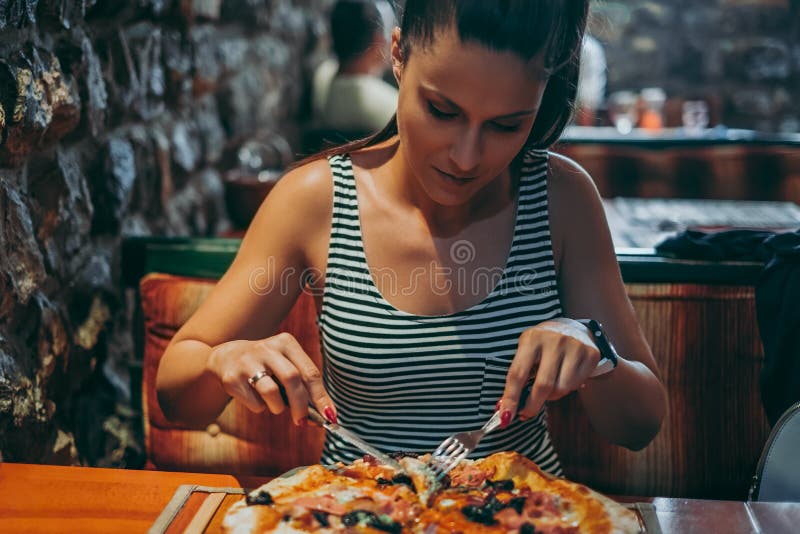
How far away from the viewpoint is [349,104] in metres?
3.50

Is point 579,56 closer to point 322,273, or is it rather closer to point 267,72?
point 322,273

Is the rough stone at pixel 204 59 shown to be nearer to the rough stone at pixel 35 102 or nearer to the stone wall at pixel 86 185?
the stone wall at pixel 86 185

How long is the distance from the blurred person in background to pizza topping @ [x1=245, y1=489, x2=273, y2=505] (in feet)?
8.90

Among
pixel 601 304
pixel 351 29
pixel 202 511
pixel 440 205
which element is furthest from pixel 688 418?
pixel 351 29

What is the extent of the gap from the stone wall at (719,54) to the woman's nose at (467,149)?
14.6 feet

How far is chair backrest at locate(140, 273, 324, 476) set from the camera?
1.55 m

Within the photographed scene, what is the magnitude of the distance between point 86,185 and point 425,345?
0.78 m

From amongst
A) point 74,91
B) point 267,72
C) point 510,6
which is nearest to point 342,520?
point 510,6

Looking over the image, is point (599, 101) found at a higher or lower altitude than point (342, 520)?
higher

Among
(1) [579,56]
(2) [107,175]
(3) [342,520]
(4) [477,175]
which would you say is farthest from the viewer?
(2) [107,175]

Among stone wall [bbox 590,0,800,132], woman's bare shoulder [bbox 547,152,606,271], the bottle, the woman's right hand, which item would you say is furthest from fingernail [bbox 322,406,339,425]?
stone wall [bbox 590,0,800,132]

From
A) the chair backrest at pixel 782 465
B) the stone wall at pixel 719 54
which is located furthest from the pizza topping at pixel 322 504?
the stone wall at pixel 719 54

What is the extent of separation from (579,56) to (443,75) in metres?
0.28

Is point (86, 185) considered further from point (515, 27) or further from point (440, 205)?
point (515, 27)
